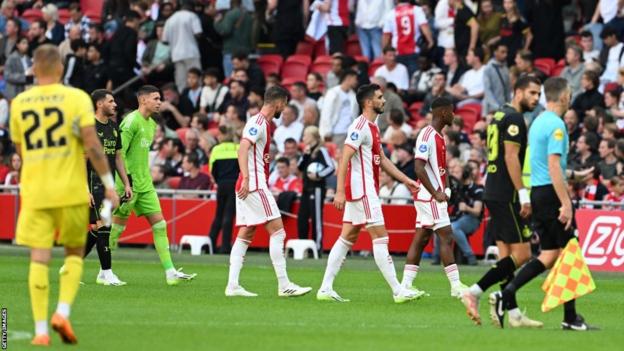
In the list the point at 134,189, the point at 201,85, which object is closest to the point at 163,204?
the point at 201,85

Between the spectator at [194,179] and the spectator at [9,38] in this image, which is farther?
the spectator at [9,38]

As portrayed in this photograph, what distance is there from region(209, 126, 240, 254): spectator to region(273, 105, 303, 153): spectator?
2.76 metres

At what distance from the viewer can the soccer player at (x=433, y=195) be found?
18.5 metres

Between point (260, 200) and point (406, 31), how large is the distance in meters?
14.3

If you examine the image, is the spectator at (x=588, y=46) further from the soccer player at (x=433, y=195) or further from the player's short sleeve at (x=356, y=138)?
the player's short sleeve at (x=356, y=138)

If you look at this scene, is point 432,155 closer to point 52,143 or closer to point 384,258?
point 384,258

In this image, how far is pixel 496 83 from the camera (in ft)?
96.5

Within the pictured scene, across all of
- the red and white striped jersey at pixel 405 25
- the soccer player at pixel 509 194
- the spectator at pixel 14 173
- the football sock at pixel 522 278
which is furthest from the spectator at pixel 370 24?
the football sock at pixel 522 278

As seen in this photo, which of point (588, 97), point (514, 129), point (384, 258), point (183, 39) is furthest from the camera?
point (183, 39)

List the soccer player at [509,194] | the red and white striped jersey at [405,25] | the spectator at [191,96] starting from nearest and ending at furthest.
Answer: the soccer player at [509,194] → the red and white striped jersey at [405,25] → the spectator at [191,96]

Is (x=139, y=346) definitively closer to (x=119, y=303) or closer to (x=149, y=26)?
(x=119, y=303)

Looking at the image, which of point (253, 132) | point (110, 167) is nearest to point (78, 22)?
point (110, 167)

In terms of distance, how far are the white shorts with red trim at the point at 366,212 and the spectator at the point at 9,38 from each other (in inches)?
832

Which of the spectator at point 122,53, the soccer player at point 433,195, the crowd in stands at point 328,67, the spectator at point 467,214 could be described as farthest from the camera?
the spectator at point 122,53
